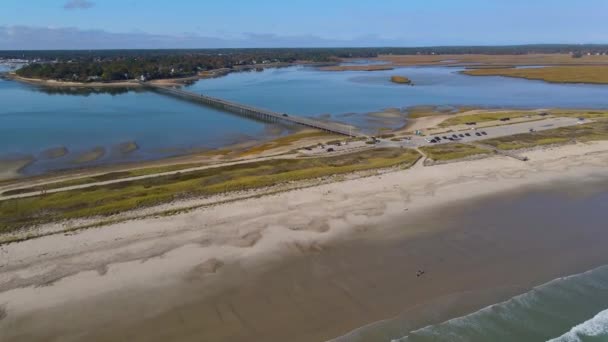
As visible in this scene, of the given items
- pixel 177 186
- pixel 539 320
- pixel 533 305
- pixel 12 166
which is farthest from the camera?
pixel 12 166

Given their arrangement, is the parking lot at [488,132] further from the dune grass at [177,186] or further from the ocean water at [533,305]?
the ocean water at [533,305]

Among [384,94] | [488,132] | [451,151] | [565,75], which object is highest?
[565,75]

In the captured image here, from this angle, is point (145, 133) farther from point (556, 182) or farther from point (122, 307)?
point (556, 182)

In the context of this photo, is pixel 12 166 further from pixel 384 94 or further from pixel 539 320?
pixel 384 94

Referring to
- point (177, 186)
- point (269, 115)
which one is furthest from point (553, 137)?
point (177, 186)

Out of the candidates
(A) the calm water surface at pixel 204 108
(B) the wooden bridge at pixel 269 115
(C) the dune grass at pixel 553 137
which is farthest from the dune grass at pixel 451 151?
(A) the calm water surface at pixel 204 108

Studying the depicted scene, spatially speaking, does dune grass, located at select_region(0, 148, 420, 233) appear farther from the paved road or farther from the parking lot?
the parking lot

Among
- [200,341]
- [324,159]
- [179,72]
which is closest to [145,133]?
[324,159]
